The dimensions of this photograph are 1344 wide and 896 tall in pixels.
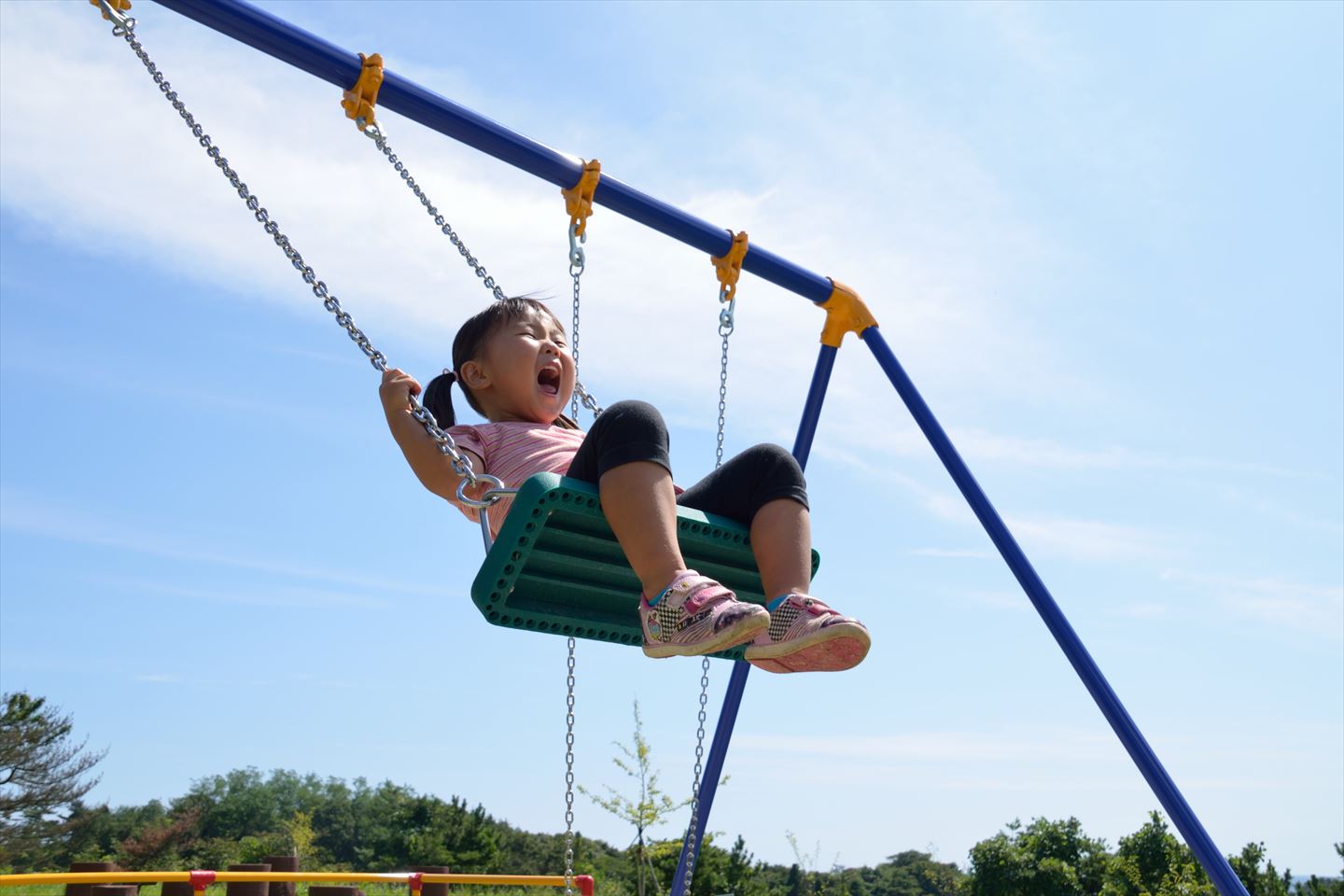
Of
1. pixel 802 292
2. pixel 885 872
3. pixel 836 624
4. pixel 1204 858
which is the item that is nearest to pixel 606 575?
pixel 836 624

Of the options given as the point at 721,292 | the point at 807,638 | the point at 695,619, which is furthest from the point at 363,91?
the point at 807,638

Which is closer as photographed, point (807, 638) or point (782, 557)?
point (807, 638)

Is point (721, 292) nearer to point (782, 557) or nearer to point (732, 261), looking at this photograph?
point (732, 261)

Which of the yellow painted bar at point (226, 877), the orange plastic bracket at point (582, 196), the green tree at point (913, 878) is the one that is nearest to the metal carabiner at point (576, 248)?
the orange plastic bracket at point (582, 196)

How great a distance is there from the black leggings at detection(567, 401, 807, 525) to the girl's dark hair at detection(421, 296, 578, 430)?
704 millimetres

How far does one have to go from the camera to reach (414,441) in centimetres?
310

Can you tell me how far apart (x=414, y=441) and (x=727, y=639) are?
113 centimetres

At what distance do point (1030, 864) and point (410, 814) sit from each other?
14.7 meters

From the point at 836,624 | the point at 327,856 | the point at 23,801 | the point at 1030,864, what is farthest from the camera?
the point at 327,856

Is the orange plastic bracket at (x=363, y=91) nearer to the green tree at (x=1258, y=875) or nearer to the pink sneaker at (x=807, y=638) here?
the pink sneaker at (x=807, y=638)

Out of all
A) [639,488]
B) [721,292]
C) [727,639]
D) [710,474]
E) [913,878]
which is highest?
[721,292]

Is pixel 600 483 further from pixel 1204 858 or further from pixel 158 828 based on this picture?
pixel 158 828

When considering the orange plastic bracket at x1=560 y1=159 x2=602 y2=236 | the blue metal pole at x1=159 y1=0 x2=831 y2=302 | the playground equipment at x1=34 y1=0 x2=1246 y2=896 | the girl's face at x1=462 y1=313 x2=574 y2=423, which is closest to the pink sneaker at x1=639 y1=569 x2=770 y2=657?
the playground equipment at x1=34 y1=0 x2=1246 y2=896

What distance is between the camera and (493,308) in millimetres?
3461
